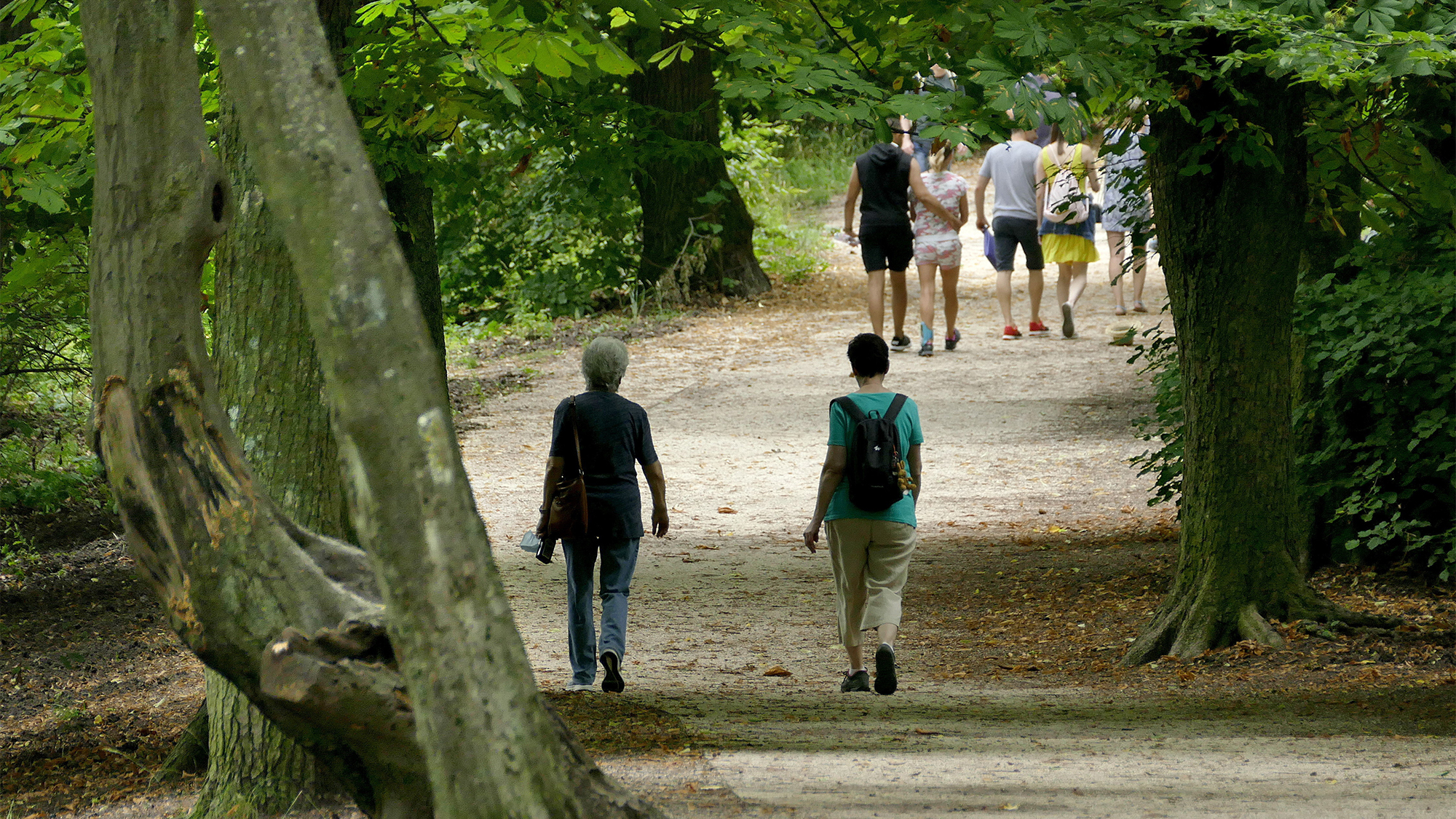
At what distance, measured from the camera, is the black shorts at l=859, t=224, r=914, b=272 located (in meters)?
13.7

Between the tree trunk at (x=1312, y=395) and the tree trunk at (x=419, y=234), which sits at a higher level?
the tree trunk at (x=419, y=234)

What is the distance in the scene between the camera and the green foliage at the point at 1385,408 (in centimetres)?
652

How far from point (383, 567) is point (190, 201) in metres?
1.50

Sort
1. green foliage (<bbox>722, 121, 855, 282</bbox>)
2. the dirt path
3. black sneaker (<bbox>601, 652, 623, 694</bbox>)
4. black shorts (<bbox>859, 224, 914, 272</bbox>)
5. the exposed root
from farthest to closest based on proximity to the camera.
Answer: green foliage (<bbox>722, 121, 855, 282</bbox>)
black shorts (<bbox>859, 224, 914, 272</bbox>)
the exposed root
black sneaker (<bbox>601, 652, 623, 694</bbox>)
the dirt path

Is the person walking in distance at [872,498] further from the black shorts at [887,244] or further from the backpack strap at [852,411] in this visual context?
the black shorts at [887,244]

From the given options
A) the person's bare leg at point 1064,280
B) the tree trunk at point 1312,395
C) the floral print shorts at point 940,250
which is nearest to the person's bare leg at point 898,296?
the floral print shorts at point 940,250

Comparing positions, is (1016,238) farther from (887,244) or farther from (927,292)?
(887,244)

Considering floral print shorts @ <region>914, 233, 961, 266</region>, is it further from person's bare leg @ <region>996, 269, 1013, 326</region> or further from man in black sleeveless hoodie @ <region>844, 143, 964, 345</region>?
person's bare leg @ <region>996, 269, 1013, 326</region>

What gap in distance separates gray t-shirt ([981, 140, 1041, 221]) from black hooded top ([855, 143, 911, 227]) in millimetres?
1436

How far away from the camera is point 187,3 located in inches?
131

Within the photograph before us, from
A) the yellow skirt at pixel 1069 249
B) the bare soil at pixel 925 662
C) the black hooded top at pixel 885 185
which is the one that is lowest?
the bare soil at pixel 925 662

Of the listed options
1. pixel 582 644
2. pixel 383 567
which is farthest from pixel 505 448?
pixel 383 567

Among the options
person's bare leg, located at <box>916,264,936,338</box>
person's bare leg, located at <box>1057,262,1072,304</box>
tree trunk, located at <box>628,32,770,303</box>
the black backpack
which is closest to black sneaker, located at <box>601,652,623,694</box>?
the black backpack

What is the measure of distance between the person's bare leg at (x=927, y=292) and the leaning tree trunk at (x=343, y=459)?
11.1 meters
